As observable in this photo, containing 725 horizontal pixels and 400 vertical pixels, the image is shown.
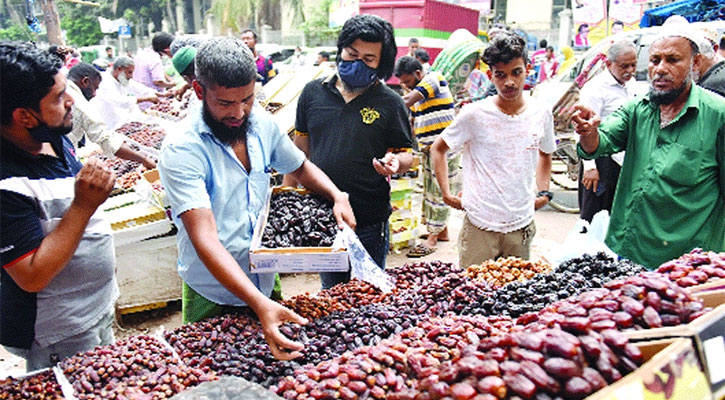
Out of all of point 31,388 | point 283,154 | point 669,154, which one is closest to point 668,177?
point 669,154

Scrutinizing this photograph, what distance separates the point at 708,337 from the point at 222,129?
1711 mm

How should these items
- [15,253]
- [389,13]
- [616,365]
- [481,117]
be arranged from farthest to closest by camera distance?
[389,13] < [481,117] < [15,253] < [616,365]

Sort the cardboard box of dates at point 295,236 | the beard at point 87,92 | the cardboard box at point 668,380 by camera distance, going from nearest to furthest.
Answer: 1. the cardboard box at point 668,380
2. the cardboard box of dates at point 295,236
3. the beard at point 87,92

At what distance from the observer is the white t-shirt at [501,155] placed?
10.4ft

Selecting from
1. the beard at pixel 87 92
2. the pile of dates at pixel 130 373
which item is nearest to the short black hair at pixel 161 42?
the beard at pixel 87 92

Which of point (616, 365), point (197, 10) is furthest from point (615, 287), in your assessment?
point (197, 10)

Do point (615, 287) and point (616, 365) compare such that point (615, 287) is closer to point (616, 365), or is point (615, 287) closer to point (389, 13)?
point (616, 365)

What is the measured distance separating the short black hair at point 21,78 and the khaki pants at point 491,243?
8.19 ft

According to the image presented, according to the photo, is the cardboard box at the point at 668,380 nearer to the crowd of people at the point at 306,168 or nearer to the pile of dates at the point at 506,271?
the crowd of people at the point at 306,168

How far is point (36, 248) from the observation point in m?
1.75

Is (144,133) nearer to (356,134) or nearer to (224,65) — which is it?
(356,134)

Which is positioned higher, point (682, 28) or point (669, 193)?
point (682, 28)

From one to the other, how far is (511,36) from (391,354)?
2153 millimetres

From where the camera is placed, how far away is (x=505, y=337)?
1.27m
